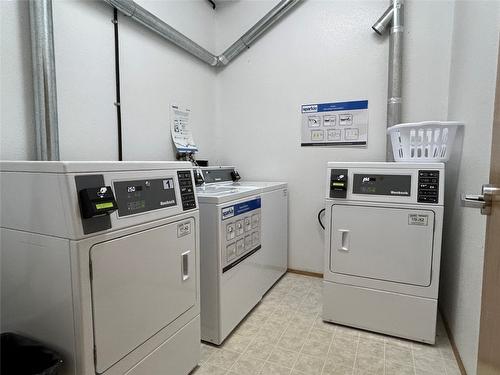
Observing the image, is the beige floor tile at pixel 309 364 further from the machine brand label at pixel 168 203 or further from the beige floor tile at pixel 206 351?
the machine brand label at pixel 168 203

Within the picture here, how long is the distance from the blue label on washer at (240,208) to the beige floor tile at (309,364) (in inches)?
36.3

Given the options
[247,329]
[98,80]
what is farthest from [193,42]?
[247,329]

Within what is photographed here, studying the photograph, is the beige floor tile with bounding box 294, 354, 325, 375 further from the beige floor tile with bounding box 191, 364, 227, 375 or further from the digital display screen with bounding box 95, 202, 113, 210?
the digital display screen with bounding box 95, 202, 113, 210

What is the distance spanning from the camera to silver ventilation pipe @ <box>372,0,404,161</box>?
2.18 m

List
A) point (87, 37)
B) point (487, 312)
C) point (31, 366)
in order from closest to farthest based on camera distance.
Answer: point (487, 312), point (31, 366), point (87, 37)

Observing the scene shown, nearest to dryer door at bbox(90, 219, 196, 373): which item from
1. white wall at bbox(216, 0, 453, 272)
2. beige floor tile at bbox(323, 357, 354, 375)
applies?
beige floor tile at bbox(323, 357, 354, 375)

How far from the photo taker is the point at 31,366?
987mm

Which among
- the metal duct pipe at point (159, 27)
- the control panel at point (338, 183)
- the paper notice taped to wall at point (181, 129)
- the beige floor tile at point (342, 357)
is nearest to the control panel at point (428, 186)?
the control panel at point (338, 183)

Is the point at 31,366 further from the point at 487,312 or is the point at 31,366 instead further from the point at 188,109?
the point at 188,109

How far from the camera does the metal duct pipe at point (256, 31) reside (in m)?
2.58

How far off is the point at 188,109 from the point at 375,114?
168 centimetres

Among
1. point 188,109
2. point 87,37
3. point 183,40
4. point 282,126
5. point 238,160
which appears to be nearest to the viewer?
point 87,37

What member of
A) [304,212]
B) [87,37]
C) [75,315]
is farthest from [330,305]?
[87,37]

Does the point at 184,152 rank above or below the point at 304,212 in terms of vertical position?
above
